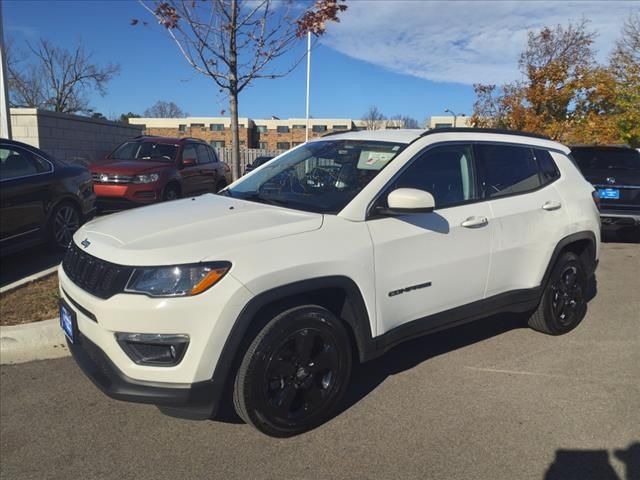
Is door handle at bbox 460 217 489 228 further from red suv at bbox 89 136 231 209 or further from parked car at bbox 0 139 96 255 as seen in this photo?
red suv at bbox 89 136 231 209

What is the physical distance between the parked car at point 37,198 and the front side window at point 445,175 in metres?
4.64

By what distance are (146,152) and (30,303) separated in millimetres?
6406

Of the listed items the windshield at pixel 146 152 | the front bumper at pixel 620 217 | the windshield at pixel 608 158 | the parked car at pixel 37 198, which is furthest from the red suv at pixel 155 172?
the front bumper at pixel 620 217

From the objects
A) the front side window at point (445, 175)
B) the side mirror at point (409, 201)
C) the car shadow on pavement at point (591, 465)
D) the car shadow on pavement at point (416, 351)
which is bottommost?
the car shadow on pavement at point (591, 465)

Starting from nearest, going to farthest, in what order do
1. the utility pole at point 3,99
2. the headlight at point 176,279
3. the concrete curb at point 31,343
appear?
1. the headlight at point 176,279
2. the concrete curb at point 31,343
3. the utility pole at point 3,99

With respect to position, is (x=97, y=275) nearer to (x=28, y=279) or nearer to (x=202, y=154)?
(x=28, y=279)

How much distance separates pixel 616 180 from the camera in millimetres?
8805

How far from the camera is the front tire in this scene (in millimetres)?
2809

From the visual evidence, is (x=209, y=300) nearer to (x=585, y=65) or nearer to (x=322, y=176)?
(x=322, y=176)

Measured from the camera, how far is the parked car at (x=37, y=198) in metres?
5.86

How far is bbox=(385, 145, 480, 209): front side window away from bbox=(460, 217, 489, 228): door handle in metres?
0.15

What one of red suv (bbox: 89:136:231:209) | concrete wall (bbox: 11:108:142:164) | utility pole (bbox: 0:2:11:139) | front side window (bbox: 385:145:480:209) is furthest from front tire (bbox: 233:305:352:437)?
concrete wall (bbox: 11:108:142:164)

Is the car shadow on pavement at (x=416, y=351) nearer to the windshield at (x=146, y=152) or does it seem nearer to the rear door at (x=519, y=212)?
the rear door at (x=519, y=212)

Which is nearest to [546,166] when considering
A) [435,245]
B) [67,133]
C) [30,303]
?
[435,245]
